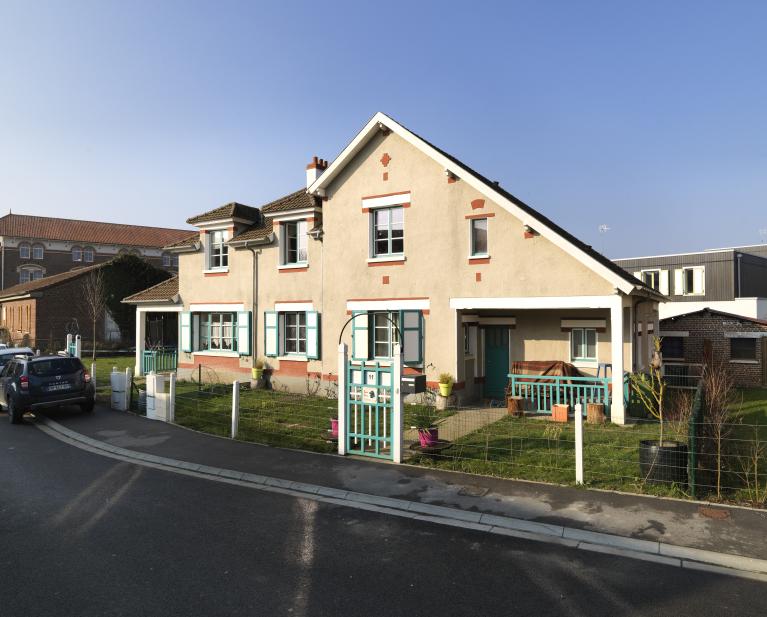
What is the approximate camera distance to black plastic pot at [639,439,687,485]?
7.96m

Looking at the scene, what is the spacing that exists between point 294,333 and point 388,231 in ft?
17.7

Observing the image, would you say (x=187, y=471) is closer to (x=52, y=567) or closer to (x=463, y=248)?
(x=52, y=567)

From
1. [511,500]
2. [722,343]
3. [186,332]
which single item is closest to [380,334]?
[186,332]

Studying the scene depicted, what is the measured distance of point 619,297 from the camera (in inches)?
517

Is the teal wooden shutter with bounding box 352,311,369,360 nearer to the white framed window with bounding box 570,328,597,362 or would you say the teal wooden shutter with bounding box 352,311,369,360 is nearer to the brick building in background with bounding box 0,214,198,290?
the white framed window with bounding box 570,328,597,362

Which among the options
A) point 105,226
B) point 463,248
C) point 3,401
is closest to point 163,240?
point 105,226

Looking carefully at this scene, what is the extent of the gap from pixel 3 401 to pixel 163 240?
52043 millimetres

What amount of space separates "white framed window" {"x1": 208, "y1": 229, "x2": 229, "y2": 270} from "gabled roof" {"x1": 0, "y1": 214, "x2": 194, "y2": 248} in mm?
44791

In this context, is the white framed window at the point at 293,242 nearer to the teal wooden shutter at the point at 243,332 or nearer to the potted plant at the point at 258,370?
the teal wooden shutter at the point at 243,332

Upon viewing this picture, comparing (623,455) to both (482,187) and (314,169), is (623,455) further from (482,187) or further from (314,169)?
(314,169)

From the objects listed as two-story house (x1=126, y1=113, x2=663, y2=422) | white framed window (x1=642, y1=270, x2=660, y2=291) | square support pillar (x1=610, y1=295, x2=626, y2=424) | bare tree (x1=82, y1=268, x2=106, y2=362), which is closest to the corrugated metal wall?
white framed window (x1=642, y1=270, x2=660, y2=291)

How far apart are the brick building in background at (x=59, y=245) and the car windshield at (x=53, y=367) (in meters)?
42.3

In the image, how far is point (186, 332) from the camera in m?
22.3

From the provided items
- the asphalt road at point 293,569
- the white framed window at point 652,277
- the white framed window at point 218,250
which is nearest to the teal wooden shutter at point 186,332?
the white framed window at point 218,250
